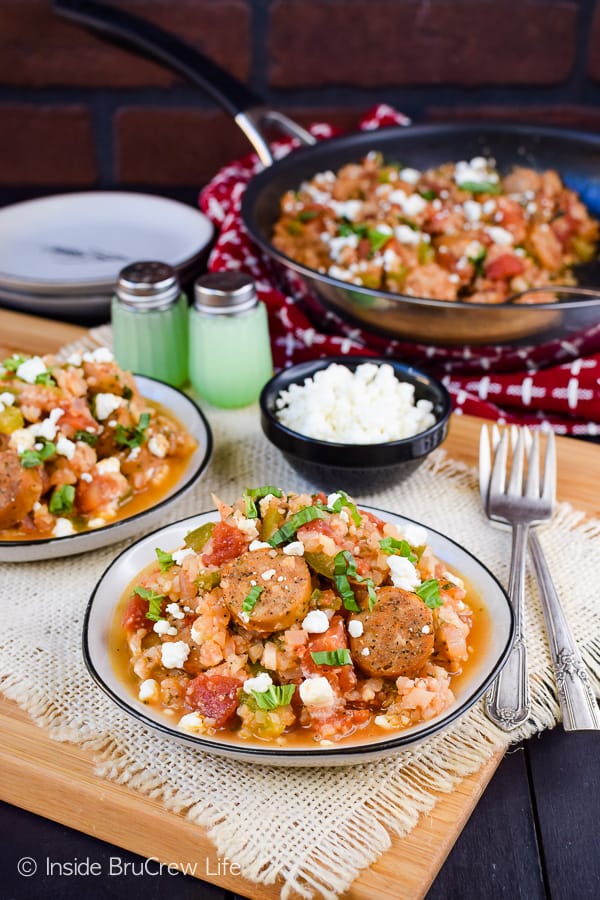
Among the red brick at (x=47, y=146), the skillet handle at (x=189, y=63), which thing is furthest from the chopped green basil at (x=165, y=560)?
the red brick at (x=47, y=146)

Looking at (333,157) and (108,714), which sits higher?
(333,157)

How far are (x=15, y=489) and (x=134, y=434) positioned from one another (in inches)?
12.0

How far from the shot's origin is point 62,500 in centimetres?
194

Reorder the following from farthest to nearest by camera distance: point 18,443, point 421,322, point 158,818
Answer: point 421,322 < point 18,443 < point 158,818

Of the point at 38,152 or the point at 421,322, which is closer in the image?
the point at 421,322

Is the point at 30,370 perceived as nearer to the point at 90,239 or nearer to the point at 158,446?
the point at 158,446

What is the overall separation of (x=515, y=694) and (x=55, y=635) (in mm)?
770

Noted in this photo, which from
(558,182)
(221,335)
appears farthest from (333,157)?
(221,335)

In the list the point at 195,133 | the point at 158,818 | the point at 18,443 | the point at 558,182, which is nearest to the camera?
the point at 158,818

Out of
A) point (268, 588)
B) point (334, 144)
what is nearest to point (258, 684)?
point (268, 588)

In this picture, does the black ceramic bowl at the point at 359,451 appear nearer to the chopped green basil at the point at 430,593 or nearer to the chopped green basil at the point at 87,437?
the chopped green basil at the point at 87,437

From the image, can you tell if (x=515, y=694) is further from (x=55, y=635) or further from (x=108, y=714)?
(x=55, y=635)

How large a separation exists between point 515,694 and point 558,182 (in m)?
1.84

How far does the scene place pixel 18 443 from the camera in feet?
6.32
